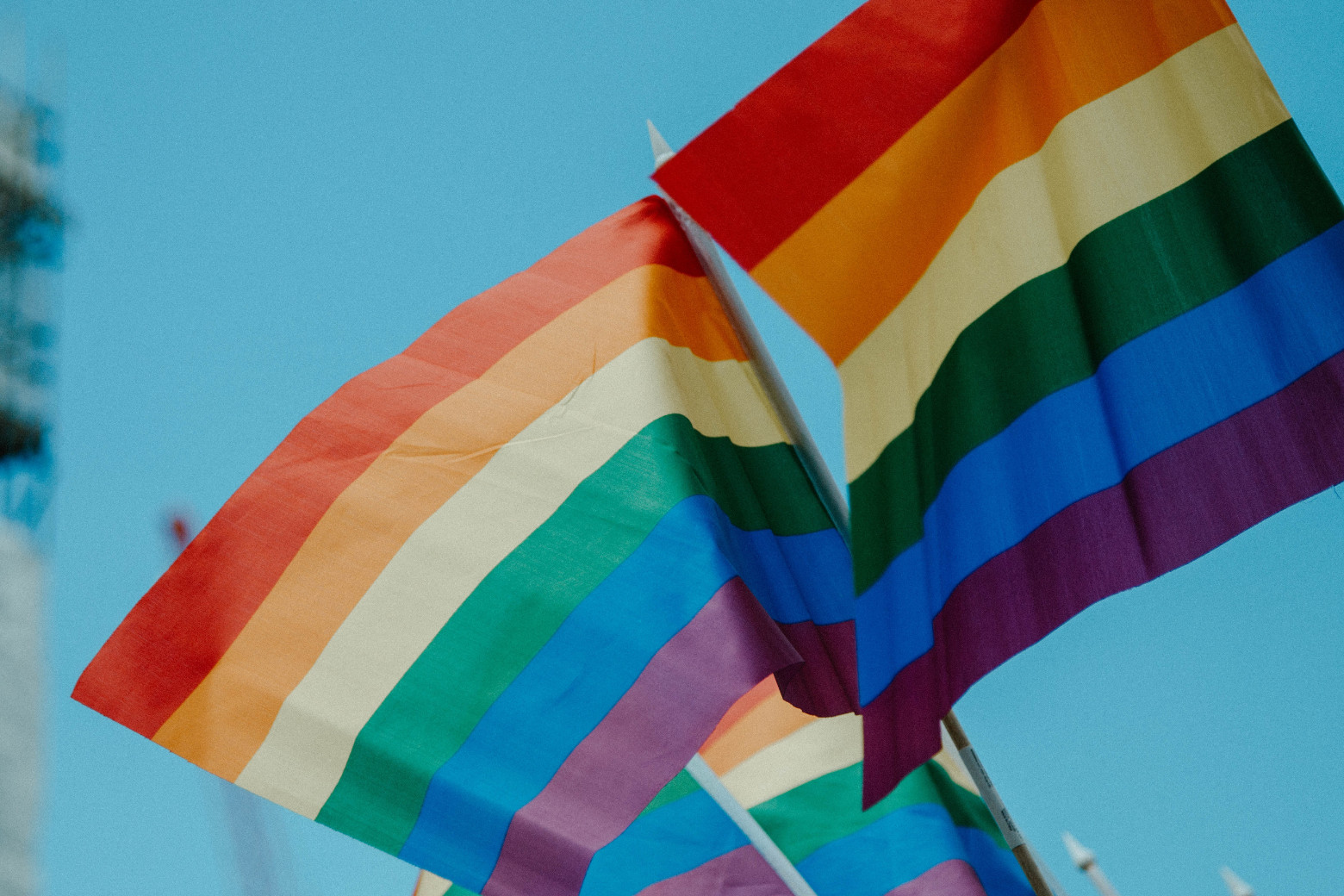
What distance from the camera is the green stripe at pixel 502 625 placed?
141 inches

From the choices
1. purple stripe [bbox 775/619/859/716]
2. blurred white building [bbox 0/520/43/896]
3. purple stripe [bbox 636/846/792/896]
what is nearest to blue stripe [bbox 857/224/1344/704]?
purple stripe [bbox 775/619/859/716]

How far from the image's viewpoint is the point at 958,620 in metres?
3.21

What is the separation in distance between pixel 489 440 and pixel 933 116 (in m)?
1.83

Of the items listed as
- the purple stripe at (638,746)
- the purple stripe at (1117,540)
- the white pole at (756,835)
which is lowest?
Result: the white pole at (756,835)

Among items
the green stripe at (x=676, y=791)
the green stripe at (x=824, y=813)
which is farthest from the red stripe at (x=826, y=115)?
the green stripe at (x=824, y=813)

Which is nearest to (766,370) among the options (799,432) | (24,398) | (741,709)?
(799,432)

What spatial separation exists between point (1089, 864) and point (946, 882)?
81.4 inches

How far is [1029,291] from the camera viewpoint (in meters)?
3.34

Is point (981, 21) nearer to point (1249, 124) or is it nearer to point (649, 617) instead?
point (1249, 124)

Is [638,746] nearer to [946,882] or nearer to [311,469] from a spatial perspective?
[311,469]

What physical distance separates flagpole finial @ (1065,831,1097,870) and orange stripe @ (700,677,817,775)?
2172mm

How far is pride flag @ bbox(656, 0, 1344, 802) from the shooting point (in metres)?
3.08

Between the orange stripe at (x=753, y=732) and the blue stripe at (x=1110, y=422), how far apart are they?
3682 mm

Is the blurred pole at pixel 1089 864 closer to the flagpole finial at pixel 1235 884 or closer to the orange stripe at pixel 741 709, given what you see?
the orange stripe at pixel 741 709
